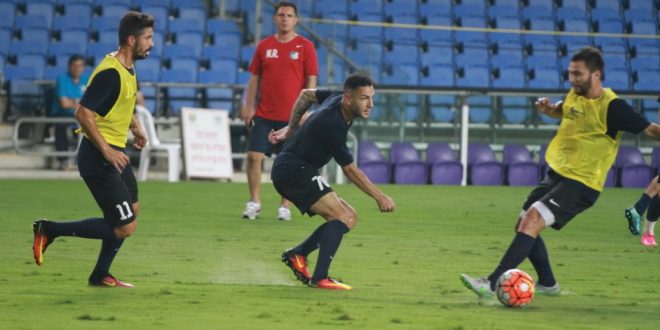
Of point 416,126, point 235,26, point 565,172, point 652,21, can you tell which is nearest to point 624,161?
point 416,126

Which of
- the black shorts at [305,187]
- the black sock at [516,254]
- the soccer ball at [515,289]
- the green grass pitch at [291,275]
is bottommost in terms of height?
the green grass pitch at [291,275]

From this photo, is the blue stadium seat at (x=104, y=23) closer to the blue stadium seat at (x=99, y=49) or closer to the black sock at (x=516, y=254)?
the blue stadium seat at (x=99, y=49)

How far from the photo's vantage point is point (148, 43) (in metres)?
8.23

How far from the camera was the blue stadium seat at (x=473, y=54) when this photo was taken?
26594mm

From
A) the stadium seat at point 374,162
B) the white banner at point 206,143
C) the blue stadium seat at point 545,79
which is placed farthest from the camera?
the blue stadium seat at point 545,79

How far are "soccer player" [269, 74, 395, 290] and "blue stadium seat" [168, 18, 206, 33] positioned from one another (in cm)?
1694

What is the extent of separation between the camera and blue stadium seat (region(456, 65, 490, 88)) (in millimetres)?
26234

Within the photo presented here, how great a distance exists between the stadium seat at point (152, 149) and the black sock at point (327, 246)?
13.4 m

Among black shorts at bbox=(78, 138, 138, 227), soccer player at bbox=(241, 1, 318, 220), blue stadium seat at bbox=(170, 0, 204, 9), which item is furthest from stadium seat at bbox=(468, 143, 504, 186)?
black shorts at bbox=(78, 138, 138, 227)

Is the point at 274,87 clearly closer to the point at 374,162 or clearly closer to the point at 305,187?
the point at 305,187

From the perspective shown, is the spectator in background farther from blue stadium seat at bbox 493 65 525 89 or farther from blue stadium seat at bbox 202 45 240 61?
blue stadium seat at bbox 493 65 525 89

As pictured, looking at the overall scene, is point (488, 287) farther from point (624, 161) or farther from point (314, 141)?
point (624, 161)

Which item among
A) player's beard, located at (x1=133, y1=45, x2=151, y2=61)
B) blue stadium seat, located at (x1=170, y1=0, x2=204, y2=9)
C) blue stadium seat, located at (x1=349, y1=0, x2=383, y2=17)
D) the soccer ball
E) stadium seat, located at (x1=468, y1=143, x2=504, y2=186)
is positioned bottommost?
stadium seat, located at (x1=468, y1=143, x2=504, y2=186)

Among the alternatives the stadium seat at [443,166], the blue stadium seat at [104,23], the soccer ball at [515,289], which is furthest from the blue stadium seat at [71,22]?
the soccer ball at [515,289]
